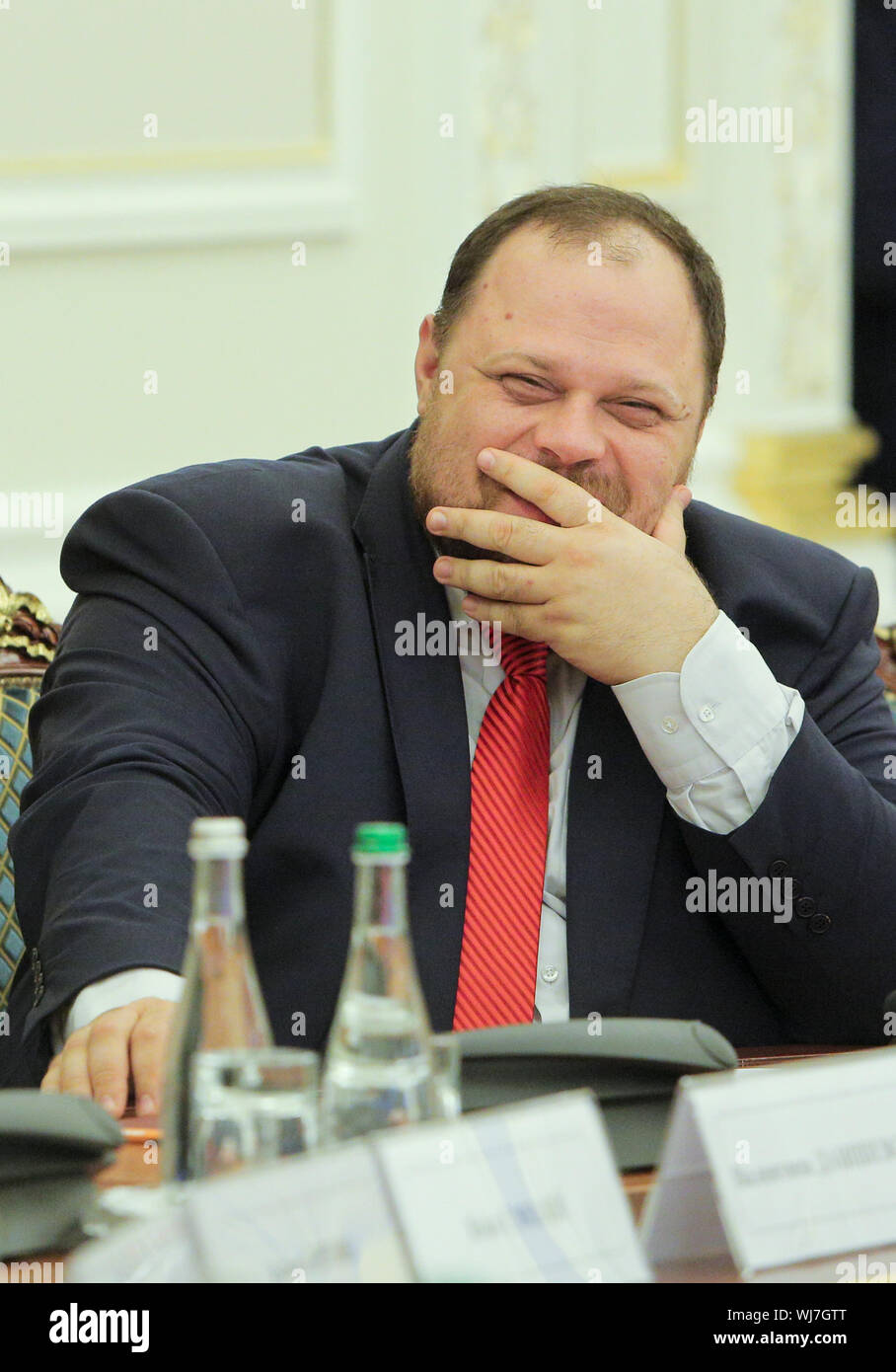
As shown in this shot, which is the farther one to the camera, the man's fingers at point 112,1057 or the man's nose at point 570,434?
the man's nose at point 570,434

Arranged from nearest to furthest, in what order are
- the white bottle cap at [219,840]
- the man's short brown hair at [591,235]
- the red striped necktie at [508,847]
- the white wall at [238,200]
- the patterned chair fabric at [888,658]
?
the white bottle cap at [219,840], the red striped necktie at [508,847], the man's short brown hair at [591,235], the patterned chair fabric at [888,658], the white wall at [238,200]

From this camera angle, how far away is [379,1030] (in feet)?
2.64

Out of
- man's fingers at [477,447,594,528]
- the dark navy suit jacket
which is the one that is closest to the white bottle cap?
the dark navy suit jacket

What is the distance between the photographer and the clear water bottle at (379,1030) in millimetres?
801

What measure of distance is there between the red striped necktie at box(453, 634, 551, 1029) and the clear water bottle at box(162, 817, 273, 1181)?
756 mm

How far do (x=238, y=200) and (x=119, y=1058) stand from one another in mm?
2784

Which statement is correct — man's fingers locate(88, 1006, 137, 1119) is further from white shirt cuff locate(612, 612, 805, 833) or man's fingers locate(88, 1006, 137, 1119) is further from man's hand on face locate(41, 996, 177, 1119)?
white shirt cuff locate(612, 612, 805, 833)

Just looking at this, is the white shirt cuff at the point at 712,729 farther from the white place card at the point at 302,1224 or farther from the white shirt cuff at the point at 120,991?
the white place card at the point at 302,1224

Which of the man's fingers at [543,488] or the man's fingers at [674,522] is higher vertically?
the man's fingers at [543,488]

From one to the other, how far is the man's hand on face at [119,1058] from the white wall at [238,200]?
2.40 meters

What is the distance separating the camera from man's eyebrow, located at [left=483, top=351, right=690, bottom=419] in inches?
67.5

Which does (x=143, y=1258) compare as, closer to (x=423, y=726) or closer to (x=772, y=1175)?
(x=772, y=1175)

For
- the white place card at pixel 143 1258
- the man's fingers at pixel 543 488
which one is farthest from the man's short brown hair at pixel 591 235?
the white place card at pixel 143 1258

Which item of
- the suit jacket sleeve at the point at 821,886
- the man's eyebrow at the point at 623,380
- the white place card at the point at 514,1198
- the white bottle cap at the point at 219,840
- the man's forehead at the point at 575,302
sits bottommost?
the suit jacket sleeve at the point at 821,886
